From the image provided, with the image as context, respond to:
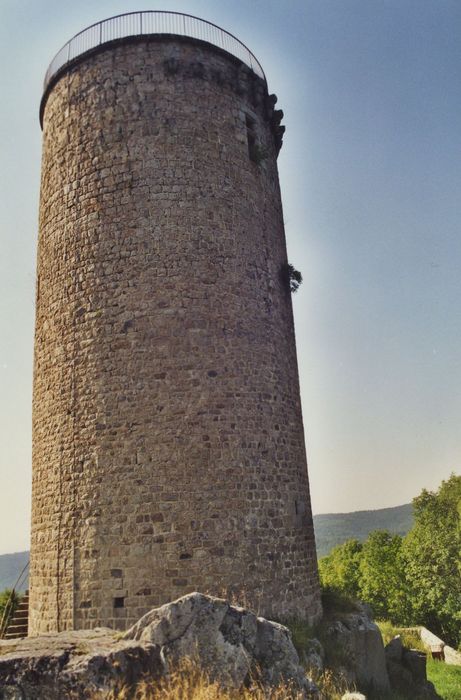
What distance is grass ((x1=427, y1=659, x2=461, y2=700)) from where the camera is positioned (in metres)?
13.7

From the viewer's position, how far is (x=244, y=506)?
32.0 ft

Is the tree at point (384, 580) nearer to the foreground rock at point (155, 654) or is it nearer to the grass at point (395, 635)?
the grass at point (395, 635)

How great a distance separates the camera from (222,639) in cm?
589

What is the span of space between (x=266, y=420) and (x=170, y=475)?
222cm

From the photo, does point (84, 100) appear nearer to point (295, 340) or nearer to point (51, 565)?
point (295, 340)

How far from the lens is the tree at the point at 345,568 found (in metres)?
49.5


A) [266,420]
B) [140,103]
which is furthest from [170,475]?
[140,103]

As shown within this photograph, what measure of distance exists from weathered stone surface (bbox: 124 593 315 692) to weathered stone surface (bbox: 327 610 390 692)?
434 cm

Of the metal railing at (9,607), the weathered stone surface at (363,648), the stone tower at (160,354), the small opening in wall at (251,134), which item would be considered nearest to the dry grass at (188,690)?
the stone tower at (160,354)

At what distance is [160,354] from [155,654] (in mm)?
5694

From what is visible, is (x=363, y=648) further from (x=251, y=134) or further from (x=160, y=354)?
(x=251, y=134)

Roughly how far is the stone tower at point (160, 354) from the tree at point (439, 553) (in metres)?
21.4

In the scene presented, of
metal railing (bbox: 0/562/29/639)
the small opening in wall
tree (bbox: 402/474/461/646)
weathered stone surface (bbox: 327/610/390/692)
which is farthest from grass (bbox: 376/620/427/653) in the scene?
the small opening in wall

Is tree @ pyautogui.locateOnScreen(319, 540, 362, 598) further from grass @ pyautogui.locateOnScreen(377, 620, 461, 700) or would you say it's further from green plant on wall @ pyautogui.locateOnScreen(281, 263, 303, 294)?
green plant on wall @ pyautogui.locateOnScreen(281, 263, 303, 294)
